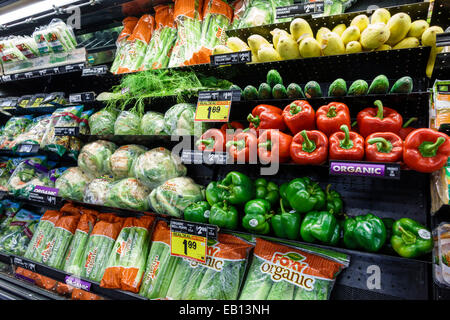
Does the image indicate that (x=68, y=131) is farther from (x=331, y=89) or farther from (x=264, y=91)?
(x=331, y=89)

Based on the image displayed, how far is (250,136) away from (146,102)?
1.03 meters

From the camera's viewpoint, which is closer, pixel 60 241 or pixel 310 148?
pixel 310 148

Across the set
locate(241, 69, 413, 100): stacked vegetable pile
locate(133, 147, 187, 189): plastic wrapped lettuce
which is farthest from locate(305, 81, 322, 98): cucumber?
locate(133, 147, 187, 189): plastic wrapped lettuce

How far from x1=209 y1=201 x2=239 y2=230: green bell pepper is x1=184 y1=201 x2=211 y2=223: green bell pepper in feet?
0.22

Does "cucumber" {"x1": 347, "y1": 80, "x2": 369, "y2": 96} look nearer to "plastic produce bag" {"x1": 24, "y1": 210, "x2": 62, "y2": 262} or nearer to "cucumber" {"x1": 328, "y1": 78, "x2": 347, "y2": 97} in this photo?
"cucumber" {"x1": 328, "y1": 78, "x2": 347, "y2": 97}

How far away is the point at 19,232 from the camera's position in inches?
95.0

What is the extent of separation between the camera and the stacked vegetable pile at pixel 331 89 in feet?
4.08

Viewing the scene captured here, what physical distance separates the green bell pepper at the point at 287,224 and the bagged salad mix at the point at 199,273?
10.8 inches

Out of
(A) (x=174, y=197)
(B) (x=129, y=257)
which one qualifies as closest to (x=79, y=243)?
(B) (x=129, y=257)

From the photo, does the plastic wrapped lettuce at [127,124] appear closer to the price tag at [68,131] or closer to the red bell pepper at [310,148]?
Result: the price tag at [68,131]

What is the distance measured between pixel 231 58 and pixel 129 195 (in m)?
1.11

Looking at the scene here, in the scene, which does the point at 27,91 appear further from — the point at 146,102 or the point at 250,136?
the point at 250,136

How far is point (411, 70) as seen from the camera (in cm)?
145
